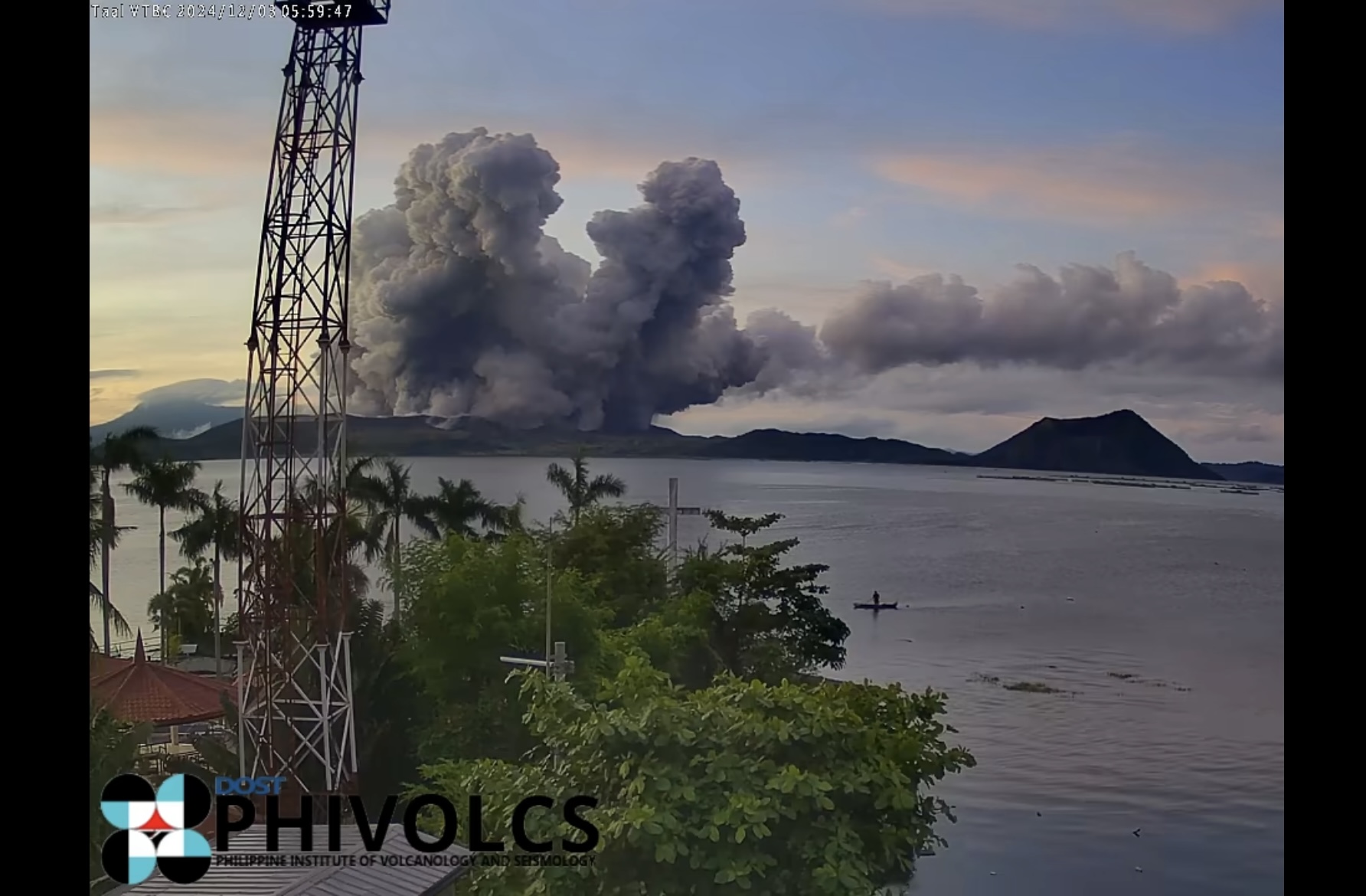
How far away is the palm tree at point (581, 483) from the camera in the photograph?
279 centimetres

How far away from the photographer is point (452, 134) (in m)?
2.61

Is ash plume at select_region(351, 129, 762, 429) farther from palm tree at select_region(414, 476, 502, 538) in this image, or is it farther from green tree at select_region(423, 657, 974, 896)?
green tree at select_region(423, 657, 974, 896)

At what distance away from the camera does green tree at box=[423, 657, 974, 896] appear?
2365 mm

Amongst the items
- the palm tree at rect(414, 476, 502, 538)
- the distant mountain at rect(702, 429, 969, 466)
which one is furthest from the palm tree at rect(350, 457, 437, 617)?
the distant mountain at rect(702, 429, 969, 466)

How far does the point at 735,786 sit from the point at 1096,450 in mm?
1154

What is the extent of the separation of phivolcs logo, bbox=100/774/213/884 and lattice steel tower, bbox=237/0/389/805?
0.49 feet

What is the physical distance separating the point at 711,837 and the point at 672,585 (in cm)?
71

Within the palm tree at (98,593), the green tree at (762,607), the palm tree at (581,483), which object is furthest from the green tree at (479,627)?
the palm tree at (98,593)

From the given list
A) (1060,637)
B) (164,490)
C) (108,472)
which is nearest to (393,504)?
(164,490)

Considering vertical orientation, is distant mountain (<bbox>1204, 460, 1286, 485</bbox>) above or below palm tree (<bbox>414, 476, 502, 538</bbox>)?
above

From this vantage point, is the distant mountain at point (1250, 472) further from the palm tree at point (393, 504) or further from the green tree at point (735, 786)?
the palm tree at point (393, 504)
